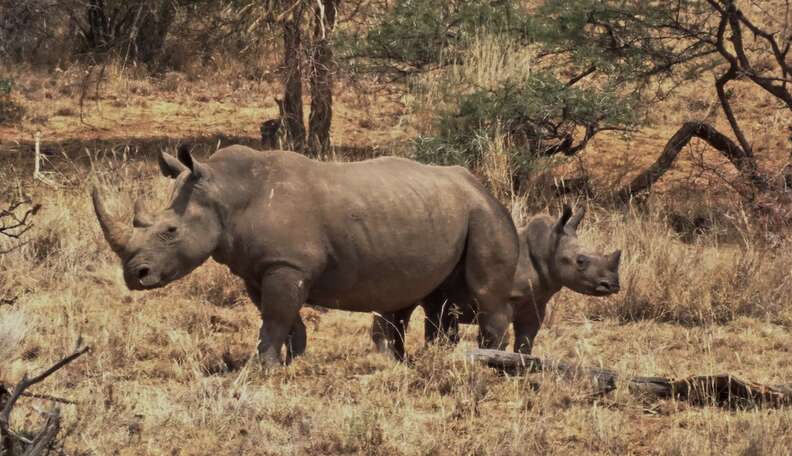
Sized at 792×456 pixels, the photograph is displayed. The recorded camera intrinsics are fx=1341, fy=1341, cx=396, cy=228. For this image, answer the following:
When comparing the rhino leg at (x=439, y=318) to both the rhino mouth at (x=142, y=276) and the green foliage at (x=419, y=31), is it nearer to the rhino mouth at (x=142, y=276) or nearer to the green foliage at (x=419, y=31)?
the rhino mouth at (x=142, y=276)

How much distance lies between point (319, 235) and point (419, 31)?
8.25 metres

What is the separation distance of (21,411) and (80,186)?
583 cm

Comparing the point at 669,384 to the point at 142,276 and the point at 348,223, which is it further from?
the point at 142,276

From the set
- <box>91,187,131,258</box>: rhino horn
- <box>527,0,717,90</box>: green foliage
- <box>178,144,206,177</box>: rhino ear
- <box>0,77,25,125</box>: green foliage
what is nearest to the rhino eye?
<box>91,187,131,258</box>: rhino horn

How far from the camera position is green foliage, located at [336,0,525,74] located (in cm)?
1547

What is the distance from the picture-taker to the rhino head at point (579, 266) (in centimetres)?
880

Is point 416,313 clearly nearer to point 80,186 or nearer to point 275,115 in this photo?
point 80,186

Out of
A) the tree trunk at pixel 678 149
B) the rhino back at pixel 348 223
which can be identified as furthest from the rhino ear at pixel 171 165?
the tree trunk at pixel 678 149

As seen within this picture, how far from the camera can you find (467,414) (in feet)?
23.3

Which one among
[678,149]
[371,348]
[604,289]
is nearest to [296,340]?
[371,348]

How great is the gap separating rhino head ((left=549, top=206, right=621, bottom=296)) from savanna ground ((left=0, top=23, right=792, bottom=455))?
0.50 metres

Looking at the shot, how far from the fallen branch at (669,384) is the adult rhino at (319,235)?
855 mm

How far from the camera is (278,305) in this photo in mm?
7641

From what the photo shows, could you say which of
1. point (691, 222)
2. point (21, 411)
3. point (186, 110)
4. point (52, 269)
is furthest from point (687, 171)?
point (21, 411)
